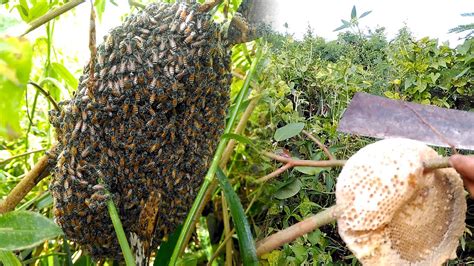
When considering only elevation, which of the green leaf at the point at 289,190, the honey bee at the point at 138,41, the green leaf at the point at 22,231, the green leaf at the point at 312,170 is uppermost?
the honey bee at the point at 138,41

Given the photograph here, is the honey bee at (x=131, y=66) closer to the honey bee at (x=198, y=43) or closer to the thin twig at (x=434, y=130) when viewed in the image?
the honey bee at (x=198, y=43)

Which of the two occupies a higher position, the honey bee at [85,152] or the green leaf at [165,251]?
the honey bee at [85,152]

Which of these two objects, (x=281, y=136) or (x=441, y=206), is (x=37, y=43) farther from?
(x=441, y=206)

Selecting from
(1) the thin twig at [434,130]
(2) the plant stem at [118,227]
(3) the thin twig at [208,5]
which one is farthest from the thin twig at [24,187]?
(1) the thin twig at [434,130]

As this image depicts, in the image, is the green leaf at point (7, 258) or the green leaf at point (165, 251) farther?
the green leaf at point (165, 251)

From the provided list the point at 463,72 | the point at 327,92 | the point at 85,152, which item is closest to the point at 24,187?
the point at 85,152

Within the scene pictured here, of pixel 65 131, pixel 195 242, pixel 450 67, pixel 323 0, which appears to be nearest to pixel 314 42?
pixel 323 0
